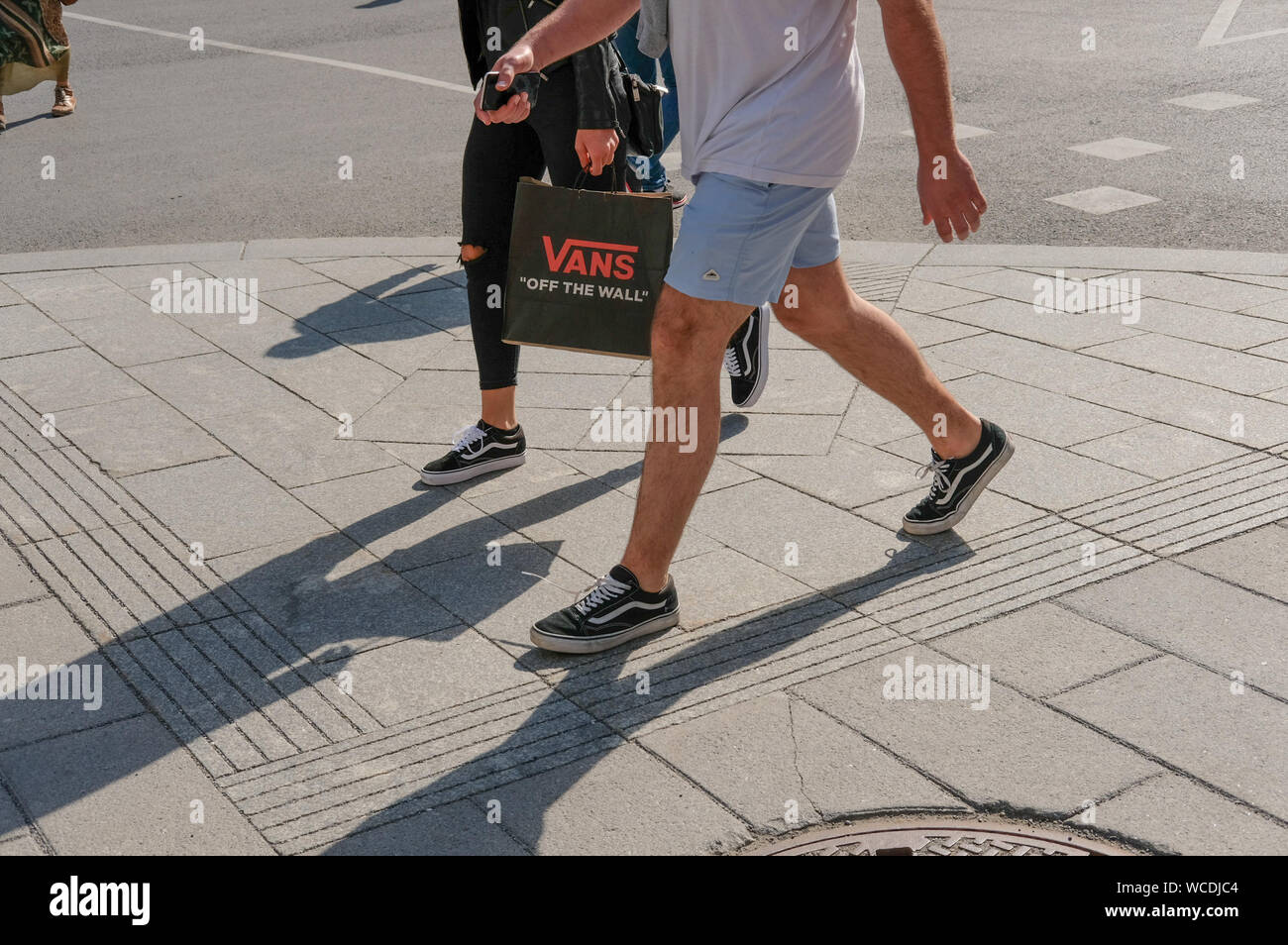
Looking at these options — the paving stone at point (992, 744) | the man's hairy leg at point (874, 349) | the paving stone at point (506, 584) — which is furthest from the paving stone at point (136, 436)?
the paving stone at point (992, 744)

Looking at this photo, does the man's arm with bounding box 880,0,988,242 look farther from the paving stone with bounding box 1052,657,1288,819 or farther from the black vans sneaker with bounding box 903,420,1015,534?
the paving stone with bounding box 1052,657,1288,819

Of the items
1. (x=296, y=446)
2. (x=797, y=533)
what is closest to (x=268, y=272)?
(x=296, y=446)

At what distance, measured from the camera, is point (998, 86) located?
1103 centimetres

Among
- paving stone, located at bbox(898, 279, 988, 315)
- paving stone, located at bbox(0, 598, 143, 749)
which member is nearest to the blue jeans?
paving stone, located at bbox(898, 279, 988, 315)

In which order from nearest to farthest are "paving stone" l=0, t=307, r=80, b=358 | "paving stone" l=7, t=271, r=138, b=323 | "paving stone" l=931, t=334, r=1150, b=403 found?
"paving stone" l=931, t=334, r=1150, b=403
"paving stone" l=0, t=307, r=80, b=358
"paving stone" l=7, t=271, r=138, b=323

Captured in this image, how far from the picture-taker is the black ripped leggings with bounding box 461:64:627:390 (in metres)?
4.28

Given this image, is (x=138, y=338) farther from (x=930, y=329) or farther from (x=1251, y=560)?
(x=1251, y=560)

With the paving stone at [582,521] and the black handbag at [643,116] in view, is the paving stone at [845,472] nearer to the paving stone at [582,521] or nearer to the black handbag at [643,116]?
the paving stone at [582,521]

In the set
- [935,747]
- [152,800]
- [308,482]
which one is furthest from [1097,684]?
[308,482]

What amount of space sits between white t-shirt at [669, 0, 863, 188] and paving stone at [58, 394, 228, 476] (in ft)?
7.58

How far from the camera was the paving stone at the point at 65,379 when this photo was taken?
537 cm

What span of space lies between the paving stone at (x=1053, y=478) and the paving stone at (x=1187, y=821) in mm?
1424

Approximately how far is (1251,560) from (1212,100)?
7312mm
